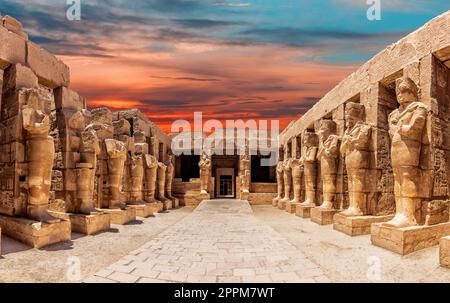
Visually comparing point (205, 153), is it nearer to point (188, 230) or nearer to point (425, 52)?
point (188, 230)

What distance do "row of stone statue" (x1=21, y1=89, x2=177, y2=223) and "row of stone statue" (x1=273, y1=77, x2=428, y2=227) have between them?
20.7ft

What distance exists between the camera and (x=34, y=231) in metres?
5.06

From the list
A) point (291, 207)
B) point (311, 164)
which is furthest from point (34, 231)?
point (291, 207)

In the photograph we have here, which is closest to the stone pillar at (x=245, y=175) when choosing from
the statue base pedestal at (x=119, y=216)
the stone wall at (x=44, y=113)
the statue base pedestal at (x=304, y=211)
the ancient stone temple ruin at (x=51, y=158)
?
the statue base pedestal at (x=304, y=211)

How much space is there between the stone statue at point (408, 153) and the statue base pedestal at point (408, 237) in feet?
0.57

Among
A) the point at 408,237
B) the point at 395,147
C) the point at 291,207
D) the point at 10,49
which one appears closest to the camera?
the point at 408,237

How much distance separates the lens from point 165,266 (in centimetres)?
434

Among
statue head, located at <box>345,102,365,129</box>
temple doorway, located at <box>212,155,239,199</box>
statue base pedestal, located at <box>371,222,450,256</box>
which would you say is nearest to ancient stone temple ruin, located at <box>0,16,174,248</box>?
statue base pedestal, located at <box>371,222,450,256</box>

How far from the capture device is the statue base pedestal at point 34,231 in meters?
5.08

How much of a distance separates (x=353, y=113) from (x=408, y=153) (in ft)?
9.26

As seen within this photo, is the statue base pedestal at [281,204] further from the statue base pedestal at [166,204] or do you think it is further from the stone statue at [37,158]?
the stone statue at [37,158]

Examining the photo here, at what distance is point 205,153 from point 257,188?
4.06 meters

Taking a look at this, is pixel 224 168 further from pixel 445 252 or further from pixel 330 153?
pixel 445 252
